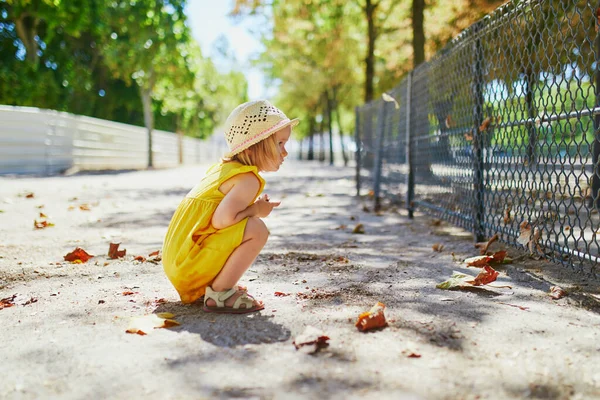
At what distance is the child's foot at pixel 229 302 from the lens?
2910mm

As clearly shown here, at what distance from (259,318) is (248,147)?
85cm

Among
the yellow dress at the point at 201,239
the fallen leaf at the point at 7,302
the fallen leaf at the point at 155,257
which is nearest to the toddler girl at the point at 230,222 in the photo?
the yellow dress at the point at 201,239

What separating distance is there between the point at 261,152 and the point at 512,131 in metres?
2.02

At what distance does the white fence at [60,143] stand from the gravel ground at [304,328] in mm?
11427

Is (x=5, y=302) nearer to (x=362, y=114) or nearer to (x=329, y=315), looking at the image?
(x=329, y=315)

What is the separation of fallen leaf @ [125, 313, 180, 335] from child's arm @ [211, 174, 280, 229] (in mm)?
496

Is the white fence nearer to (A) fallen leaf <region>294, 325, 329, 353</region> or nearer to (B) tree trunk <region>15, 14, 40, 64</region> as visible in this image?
(B) tree trunk <region>15, 14, 40, 64</region>

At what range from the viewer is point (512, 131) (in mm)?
4145

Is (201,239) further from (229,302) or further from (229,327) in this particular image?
(229,327)

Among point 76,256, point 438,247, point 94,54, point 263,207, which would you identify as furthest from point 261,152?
point 94,54

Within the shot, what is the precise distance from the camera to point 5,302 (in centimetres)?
321

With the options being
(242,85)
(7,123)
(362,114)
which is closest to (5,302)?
(362,114)

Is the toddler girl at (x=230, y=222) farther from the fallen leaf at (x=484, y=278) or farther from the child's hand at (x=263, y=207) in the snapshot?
the fallen leaf at (x=484, y=278)

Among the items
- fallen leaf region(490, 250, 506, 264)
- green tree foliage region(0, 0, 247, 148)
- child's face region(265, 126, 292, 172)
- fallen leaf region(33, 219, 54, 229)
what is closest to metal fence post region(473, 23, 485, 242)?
fallen leaf region(490, 250, 506, 264)
